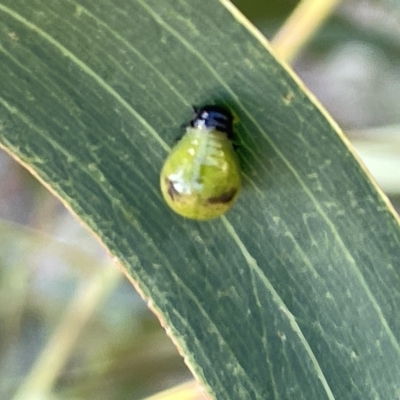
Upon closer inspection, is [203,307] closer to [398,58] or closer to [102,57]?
[102,57]

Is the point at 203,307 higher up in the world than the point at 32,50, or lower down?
lower down

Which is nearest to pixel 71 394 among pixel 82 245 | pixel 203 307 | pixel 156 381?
pixel 156 381

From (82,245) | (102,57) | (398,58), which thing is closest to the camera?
(102,57)

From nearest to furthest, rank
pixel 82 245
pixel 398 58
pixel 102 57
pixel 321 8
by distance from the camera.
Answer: pixel 102 57 < pixel 321 8 < pixel 398 58 < pixel 82 245

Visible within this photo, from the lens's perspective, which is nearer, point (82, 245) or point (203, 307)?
point (203, 307)
